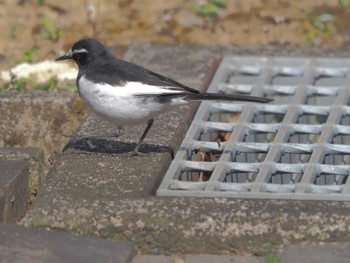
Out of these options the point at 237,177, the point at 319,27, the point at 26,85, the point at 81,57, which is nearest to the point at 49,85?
the point at 26,85

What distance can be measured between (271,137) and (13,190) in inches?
81.3

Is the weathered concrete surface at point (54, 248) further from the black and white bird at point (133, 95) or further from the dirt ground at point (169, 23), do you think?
the dirt ground at point (169, 23)

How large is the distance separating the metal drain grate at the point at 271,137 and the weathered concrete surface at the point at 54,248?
1.88 ft

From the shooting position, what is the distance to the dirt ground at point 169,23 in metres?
7.67

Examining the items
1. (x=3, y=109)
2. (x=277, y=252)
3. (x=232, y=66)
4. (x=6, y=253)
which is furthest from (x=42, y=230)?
(x=232, y=66)

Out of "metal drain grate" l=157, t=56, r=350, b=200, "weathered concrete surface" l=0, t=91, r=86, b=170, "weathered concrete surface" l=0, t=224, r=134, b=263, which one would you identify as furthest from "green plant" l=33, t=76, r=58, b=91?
"weathered concrete surface" l=0, t=224, r=134, b=263

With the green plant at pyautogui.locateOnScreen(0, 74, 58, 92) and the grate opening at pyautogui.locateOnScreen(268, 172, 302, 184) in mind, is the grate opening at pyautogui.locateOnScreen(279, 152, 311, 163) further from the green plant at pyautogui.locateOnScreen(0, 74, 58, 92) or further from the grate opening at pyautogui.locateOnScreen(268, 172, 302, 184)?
the green plant at pyautogui.locateOnScreen(0, 74, 58, 92)

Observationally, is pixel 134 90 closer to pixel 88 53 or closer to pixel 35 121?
pixel 88 53

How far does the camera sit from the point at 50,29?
7.82 m

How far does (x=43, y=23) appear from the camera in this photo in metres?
7.87

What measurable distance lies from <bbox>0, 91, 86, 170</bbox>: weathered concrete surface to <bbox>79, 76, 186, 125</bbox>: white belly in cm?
95

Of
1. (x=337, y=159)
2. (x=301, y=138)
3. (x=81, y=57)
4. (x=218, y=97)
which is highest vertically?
(x=81, y=57)

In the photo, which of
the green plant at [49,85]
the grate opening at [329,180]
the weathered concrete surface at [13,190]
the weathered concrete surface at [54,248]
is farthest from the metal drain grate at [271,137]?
the green plant at [49,85]

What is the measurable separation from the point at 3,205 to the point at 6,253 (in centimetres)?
57
